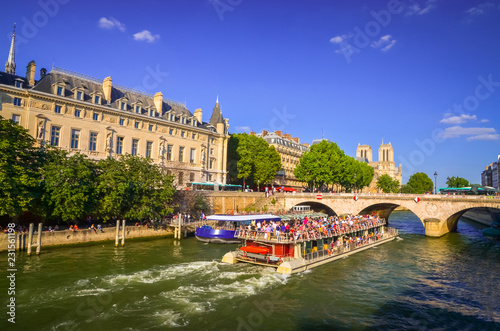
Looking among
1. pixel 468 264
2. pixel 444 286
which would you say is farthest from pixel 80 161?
pixel 468 264

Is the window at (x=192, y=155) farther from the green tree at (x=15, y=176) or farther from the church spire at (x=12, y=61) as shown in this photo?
the church spire at (x=12, y=61)

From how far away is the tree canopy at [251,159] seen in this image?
8188 centimetres

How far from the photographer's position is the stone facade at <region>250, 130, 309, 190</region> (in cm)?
11029

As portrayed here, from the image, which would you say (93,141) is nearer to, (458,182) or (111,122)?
(111,122)

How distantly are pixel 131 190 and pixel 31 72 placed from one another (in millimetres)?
26411

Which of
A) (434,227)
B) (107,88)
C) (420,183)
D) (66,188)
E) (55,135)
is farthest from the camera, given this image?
(420,183)

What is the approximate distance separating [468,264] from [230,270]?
2508 cm

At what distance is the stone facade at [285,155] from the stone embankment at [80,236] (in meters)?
64.7

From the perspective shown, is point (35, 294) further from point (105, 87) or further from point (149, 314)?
point (105, 87)

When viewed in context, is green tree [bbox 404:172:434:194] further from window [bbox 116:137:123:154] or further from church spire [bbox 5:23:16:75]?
church spire [bbox 5:23:16:75]

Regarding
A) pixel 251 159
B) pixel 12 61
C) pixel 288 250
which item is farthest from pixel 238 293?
pixel 12 61

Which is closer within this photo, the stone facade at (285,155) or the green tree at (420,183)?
the stone facade at (285,155)

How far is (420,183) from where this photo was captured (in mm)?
138750

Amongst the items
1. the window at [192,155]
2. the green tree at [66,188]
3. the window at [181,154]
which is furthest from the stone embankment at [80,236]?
the window at [192,155]
